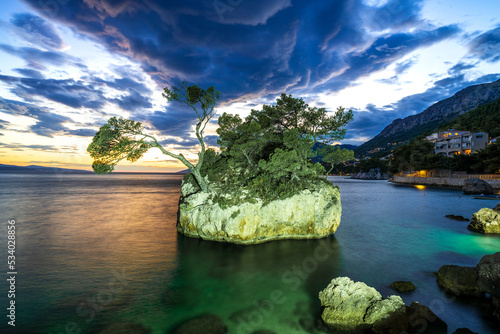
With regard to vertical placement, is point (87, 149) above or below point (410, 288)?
above

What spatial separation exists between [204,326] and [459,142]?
5178 inches

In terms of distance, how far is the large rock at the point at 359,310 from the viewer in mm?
8477

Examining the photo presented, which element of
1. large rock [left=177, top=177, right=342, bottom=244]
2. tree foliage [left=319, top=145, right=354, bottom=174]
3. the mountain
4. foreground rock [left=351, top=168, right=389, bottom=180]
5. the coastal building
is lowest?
foreground rock [left=351, top=168, right=389, bottom=180]

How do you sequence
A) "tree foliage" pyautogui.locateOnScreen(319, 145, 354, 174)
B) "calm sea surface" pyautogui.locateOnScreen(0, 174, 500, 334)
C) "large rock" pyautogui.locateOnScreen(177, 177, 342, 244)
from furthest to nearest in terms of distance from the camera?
1. "tree foliage" pyautogui.locateOnScreen(319, 145, 354, 174)
2. "large rock" pyautogui.locateOnScreen(177, 177, 342, 244)
3. "calm sea surface" pyautogui.locateOnScreen(0, 174, 500, 334)

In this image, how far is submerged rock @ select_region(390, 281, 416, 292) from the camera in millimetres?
11719

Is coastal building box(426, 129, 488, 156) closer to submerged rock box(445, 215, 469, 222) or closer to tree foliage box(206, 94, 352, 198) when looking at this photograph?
submerged rock box(445, 215, 469, 222)

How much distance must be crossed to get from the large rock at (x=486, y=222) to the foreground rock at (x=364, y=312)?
73.6 ft

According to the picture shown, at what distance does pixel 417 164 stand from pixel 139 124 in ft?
395

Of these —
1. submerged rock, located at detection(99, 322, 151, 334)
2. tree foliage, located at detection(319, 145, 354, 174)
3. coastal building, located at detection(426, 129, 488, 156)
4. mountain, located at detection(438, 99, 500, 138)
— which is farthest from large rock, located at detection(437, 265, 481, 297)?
mountain, located at detection(438, 99, 500, 138)

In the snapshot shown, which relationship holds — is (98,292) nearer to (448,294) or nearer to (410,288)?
(410,288)

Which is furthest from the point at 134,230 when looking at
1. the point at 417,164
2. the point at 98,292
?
the point at 417,164

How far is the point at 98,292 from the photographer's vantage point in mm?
11570

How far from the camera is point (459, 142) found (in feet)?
324

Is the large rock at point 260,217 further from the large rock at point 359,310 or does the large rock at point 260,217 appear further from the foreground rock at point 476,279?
the foreground rock at point 476,279
